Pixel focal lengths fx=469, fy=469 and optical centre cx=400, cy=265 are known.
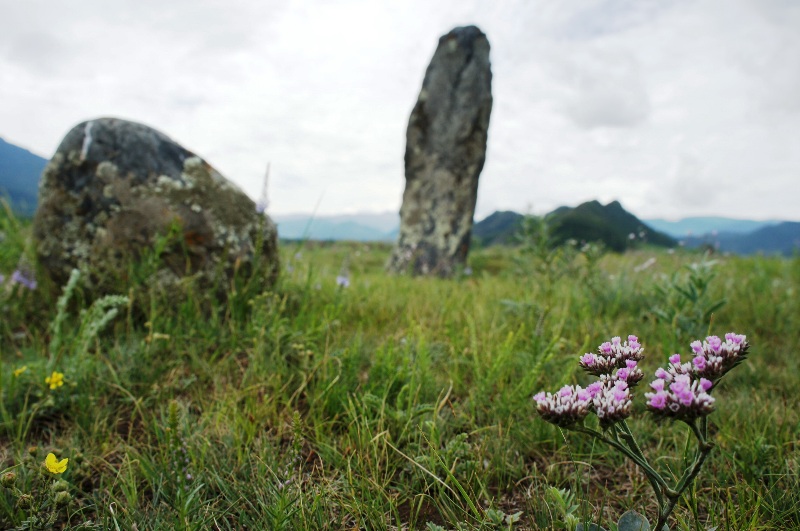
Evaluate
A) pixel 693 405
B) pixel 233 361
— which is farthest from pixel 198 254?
pixel 693 405

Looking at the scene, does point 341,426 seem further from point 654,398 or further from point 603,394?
point 654,398

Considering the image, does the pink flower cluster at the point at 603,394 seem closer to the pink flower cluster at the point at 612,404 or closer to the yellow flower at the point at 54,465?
the pink flower cluster at the point at 612,404

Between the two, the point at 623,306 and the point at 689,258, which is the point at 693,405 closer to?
the point at 623,306

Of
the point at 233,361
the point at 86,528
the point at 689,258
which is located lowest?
the point at 86,528

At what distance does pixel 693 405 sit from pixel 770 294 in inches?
173

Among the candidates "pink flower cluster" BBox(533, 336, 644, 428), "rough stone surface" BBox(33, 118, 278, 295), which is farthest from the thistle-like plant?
"rough stone surface" BBox(33, 118, 278, 295)

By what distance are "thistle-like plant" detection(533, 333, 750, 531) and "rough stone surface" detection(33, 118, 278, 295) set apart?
2.50 m

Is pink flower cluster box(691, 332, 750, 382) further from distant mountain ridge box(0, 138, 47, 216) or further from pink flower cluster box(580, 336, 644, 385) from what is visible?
distant mountain ridge box(0, 138, 47, 216)

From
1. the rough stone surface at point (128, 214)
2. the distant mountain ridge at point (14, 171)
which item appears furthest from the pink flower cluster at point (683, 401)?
the distant mountain ridge at point (14, 171)

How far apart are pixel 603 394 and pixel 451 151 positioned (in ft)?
23.4

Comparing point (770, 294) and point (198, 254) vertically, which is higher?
point (198, 254)

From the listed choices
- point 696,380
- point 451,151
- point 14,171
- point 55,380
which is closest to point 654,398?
point 696,380

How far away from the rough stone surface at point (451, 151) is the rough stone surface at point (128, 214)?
4.51 m

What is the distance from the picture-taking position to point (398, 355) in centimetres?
246
